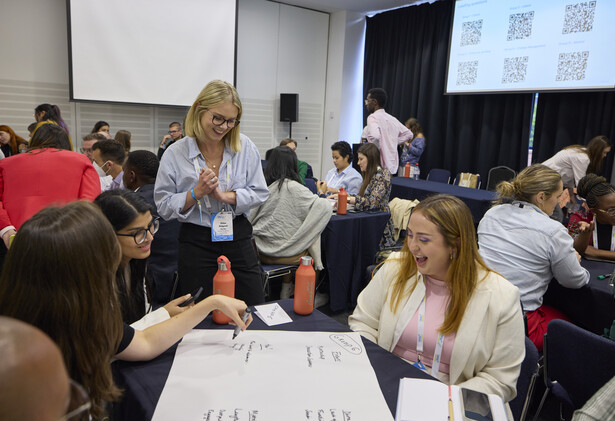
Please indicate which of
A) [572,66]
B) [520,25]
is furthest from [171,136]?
[572,66]

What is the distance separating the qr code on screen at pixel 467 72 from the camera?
258 inches

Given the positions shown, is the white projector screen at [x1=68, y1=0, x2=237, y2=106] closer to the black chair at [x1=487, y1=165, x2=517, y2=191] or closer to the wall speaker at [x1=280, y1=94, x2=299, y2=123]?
the wall speaker at [x1=280, y1=94, x2=299, y2=123]

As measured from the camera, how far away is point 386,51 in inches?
323

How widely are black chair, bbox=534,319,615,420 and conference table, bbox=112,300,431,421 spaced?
0.68m

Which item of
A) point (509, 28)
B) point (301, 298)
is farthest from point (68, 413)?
point (509, 28)

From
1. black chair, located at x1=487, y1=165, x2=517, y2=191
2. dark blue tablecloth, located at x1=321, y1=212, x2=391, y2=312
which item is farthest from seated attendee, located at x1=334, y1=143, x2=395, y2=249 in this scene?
black chair, located at x1=487, y1=165, x2=517, y2=191

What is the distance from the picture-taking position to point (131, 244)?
5.05ft

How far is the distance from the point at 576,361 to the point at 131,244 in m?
1.62

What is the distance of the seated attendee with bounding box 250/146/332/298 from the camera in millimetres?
3119

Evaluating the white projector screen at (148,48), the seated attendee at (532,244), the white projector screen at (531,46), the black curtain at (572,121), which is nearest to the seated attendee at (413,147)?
the white projector screen at (531,46)

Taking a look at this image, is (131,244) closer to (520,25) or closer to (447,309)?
(447,309)

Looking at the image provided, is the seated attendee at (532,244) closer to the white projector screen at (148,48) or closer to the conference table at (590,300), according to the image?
the conference table at (590,300)

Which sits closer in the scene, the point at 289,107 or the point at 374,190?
the point at 374,190

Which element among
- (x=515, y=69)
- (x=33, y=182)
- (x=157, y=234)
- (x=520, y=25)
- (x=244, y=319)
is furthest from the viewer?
(x=515, y=69)
